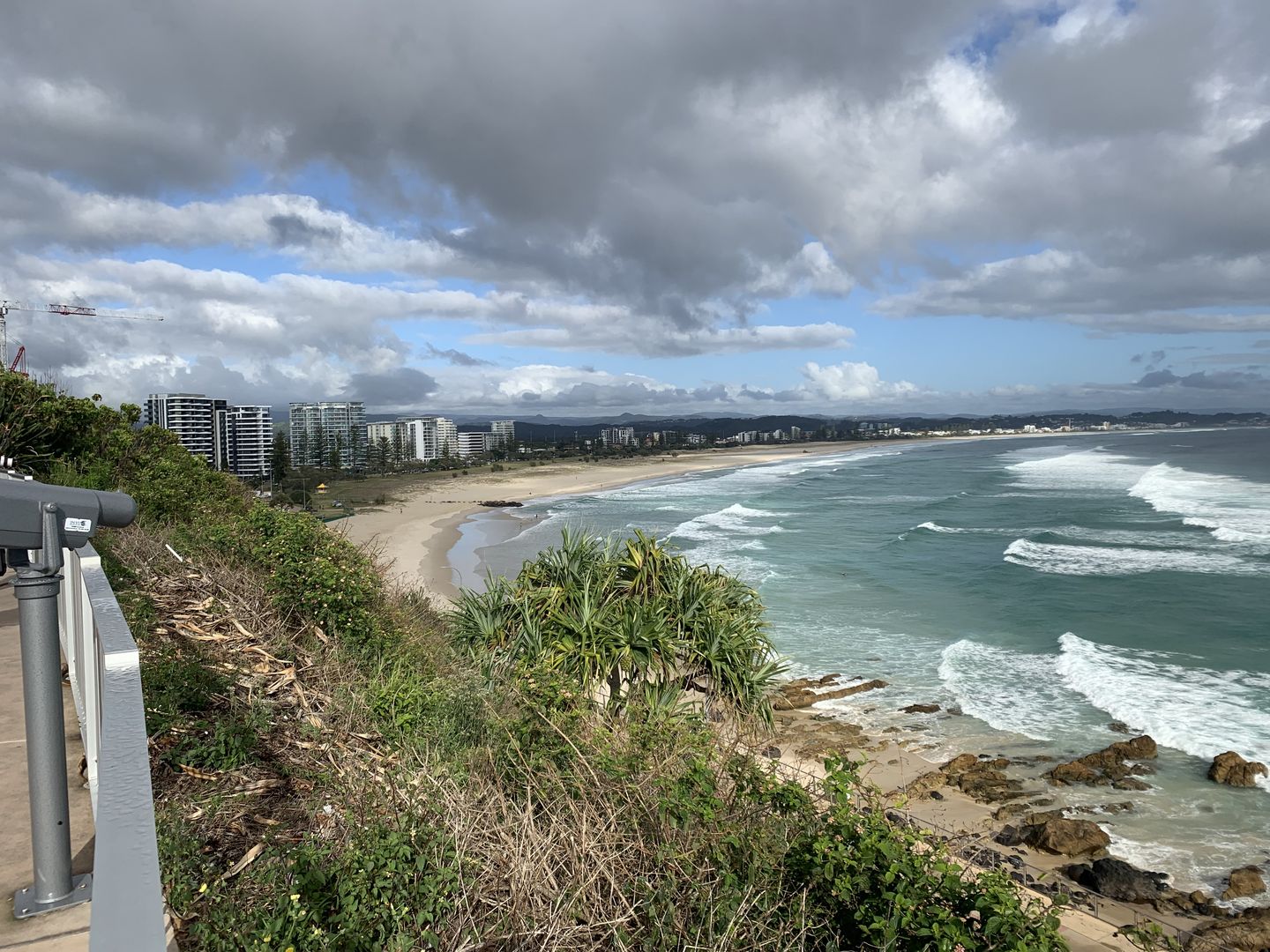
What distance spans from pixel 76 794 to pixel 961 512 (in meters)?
48.0

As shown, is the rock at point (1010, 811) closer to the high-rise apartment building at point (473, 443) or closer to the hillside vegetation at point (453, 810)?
the hillside vegetation at point (453, 810)

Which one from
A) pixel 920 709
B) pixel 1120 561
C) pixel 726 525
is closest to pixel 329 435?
pixel 726 525

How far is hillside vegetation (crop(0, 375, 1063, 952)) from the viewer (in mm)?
3549

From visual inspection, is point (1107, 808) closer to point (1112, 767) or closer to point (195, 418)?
point (1112, 767)

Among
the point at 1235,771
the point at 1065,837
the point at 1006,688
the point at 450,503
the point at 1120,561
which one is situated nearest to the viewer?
the point at 1065,837

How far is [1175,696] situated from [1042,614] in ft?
22.2

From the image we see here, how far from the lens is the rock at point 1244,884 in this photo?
10.3m

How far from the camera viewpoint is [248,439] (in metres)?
→ 112

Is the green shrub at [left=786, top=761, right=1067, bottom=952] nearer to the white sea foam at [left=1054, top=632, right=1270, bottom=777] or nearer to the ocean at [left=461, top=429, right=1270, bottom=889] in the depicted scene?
the ocean at [left=461, top=429, right=1270, bottom=889]

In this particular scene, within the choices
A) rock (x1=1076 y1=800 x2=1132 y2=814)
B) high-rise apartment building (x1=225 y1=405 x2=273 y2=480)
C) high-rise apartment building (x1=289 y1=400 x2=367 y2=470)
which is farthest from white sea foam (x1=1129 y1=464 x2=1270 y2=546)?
high-rise apartment building (x1=225 y1=405 x2=273 y2=480)

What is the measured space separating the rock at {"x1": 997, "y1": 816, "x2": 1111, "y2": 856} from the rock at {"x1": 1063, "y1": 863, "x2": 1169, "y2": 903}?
0.39 meters

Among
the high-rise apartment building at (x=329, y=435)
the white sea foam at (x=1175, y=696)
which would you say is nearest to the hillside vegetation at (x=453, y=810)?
the white sea foam at (x=1175, y=696)

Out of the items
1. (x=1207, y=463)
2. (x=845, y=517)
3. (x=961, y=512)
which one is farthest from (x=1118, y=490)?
(x=1207, y=463)

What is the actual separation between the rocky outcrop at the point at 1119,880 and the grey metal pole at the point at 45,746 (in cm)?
1150
